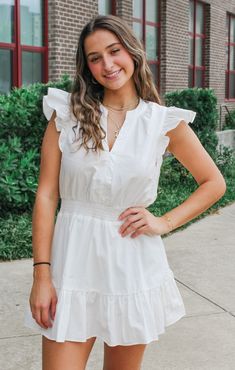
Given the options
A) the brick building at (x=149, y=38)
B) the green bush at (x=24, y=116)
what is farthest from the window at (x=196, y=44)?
the green bush at (x=24, y=116)

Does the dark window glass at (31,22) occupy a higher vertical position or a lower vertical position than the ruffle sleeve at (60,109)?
higher

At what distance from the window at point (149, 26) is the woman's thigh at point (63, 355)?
1133 cm

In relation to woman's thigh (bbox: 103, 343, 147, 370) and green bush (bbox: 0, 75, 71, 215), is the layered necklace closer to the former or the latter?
woman's thigh (bbox: 103, 343, 147, 370)

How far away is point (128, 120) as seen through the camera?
7.34 ft

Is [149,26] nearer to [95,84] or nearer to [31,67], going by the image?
[31,67]

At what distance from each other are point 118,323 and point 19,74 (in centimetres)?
773

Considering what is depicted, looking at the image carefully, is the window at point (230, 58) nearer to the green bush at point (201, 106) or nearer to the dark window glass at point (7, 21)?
the green bush at point (201, 106)

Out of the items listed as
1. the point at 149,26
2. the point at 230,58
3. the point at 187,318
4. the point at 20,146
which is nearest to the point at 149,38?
the point at 149,26

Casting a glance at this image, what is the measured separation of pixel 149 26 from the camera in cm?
1360

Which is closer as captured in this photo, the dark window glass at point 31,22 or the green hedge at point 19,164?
the green hedge at point 19,164

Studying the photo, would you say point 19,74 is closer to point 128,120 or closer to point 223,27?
point 128,120

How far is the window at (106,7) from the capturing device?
37.7 ft

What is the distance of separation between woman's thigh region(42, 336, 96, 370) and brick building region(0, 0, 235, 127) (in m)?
7.52

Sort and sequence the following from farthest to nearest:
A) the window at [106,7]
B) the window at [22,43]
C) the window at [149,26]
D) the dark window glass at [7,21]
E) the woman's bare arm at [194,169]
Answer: the window at [149,26] < the window at [106,7] < the window at [22,43] < the dark window glass at [7,21] < the woman's bare arm at [194,169]
